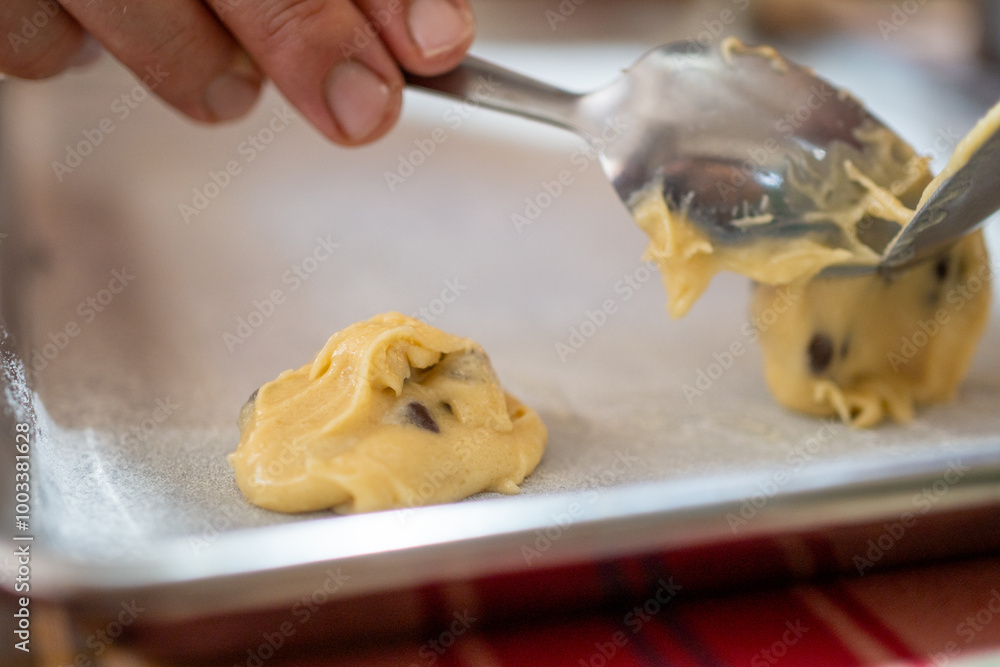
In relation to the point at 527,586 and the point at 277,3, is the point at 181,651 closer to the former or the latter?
the point at 527,586

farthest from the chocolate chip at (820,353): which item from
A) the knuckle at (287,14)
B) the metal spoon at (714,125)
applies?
the knuckle at (287,14)

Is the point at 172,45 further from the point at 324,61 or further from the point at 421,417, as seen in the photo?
the point at 421,417

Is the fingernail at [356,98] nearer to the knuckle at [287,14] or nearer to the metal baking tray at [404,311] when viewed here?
the knuckle at [287,14]

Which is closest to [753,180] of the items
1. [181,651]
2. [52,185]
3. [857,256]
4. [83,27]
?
[857,256]

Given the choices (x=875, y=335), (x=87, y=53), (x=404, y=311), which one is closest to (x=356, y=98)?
(x=404, y=311)

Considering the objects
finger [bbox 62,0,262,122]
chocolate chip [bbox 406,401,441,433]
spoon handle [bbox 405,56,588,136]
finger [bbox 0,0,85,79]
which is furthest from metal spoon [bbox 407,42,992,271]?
finger [bbox 0,0,85,79]

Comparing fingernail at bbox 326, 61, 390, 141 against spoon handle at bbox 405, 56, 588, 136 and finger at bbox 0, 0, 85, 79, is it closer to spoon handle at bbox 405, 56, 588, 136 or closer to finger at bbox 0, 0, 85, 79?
spoon handle at bbox 405, 56, 588, 136

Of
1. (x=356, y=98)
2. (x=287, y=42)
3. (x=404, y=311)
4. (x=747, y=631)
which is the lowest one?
(x=747, y=631)
